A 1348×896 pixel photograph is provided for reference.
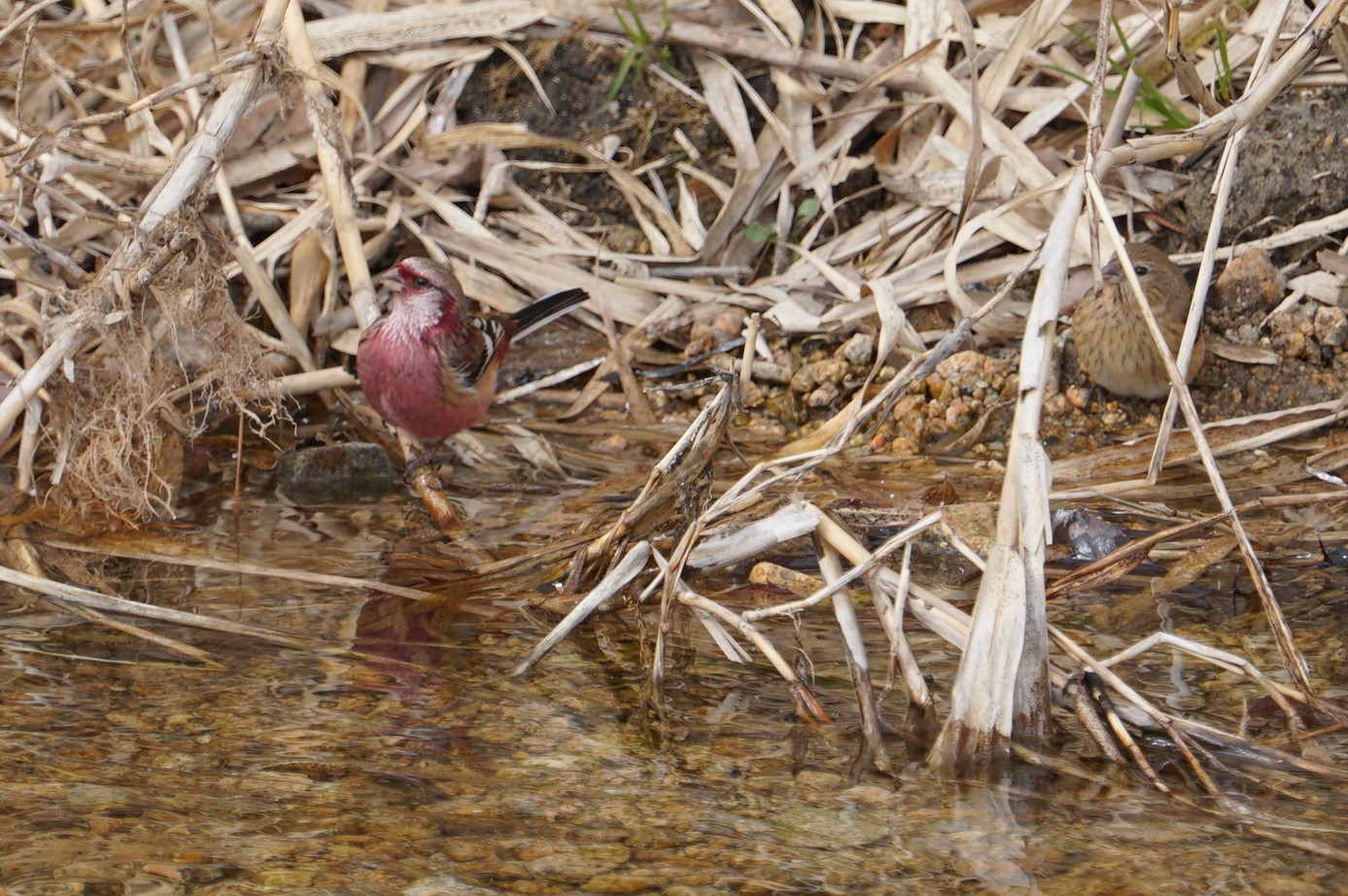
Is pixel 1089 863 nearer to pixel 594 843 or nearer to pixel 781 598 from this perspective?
pixel 594 843

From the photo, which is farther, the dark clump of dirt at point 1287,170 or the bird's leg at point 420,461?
the dark clump of dirt at point 1287,170

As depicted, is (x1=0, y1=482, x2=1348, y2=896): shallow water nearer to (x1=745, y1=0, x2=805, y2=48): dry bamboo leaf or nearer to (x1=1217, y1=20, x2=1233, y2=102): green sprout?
(x1=1217, y1=20, x2=1233, y2=102): green sprout

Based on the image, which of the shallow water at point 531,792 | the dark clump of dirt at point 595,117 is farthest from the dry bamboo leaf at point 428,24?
the shallow water at point 531,792

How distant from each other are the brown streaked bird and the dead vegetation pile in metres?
0.17

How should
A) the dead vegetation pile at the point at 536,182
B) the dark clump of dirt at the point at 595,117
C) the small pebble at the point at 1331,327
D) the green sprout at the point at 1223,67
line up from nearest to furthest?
the dead vegetation pile at the point at 536,182, the small pebble at the point at 1331,327, the green sprout at the point at 1223,67, the dark clump of dirt at the point at 595,117

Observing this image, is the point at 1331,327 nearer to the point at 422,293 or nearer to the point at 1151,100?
the point at 1151,100

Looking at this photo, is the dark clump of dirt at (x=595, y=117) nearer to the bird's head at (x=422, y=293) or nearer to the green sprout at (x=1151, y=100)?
the bird's head at (x=422, y=293)

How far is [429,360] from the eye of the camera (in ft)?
15.1

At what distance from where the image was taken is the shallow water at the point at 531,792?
229 centimetres

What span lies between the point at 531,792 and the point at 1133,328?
10.3ft

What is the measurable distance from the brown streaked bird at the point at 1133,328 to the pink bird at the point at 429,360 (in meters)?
2.26

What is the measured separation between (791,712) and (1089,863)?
Answer: 2.64 feet

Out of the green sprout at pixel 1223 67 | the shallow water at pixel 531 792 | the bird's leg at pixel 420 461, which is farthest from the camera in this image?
the green sprout at pixel 1223 67

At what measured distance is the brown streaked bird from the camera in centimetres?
486
